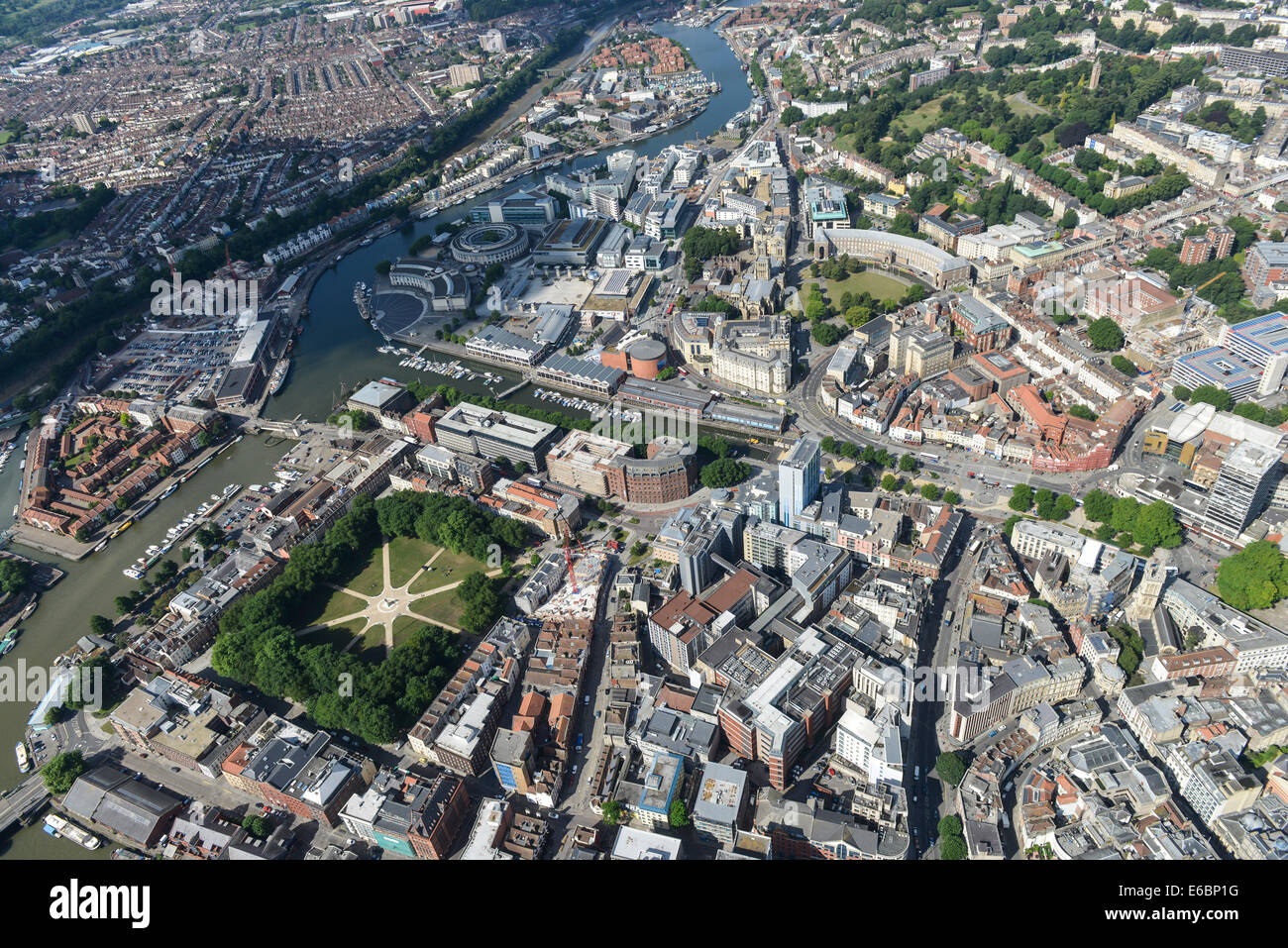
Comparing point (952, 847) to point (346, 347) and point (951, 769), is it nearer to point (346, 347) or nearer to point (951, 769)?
point (951, 769)

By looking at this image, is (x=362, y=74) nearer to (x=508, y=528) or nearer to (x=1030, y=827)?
(x=508, y=528)

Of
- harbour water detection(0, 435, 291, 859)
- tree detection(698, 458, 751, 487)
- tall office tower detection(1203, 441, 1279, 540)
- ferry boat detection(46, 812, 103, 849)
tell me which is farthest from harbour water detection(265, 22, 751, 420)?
tall office tower detection(1203, 441, 1279, 540)

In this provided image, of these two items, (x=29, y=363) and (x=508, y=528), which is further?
(x=29, y=363)

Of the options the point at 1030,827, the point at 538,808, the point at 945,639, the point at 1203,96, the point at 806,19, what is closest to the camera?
the point at 1030,827

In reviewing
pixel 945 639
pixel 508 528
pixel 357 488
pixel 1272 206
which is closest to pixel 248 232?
pixel 357 488

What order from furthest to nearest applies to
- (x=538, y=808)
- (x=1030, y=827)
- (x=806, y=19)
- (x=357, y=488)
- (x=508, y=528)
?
1. (x=806, y=19)
2. (x=357, y=488)
3. (x=508, y=528)
4. (x=538, y=808)
5. (x=1030, y=827)

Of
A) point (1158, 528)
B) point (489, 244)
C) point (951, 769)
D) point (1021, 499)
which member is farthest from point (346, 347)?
point (1158, 528)

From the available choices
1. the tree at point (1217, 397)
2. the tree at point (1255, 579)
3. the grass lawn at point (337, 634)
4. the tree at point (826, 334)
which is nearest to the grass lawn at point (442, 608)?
the grass lawn at point (337, 634)

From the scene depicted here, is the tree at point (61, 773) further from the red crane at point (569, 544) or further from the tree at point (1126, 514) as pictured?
the tree at point (1126, 514)

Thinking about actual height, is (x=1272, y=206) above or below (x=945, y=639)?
above
